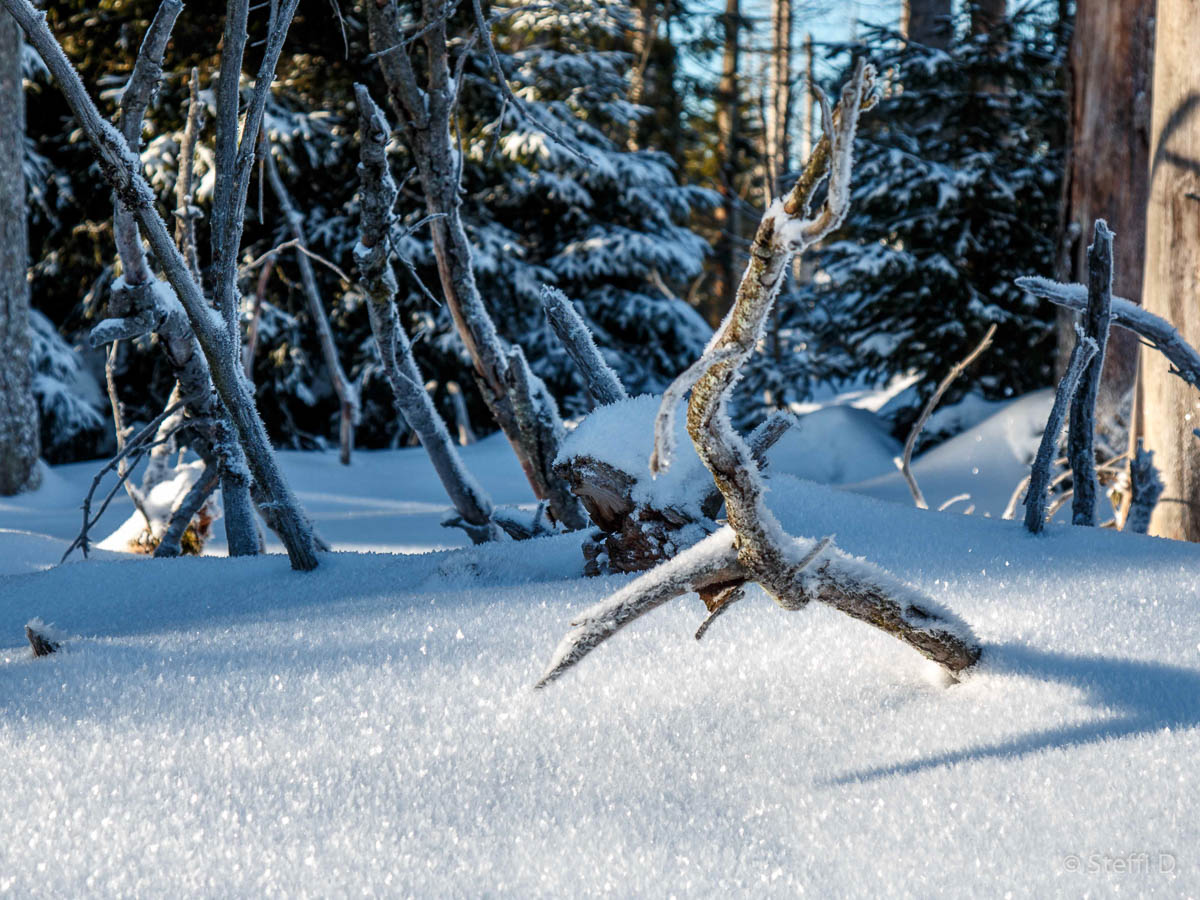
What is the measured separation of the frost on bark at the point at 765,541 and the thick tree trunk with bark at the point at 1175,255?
2.14m

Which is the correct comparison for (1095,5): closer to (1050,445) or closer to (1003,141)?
(1003,141)

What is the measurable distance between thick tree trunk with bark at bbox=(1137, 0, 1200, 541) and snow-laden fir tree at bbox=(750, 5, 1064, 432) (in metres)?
4.49

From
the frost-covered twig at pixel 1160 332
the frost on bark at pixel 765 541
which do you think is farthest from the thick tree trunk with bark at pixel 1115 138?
the frost on bark at pixel 765 541

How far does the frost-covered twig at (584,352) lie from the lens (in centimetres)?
193

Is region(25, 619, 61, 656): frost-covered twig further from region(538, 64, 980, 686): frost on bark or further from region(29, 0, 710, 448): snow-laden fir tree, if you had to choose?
region(29, 0, 710, 448): snow-laden fir tree

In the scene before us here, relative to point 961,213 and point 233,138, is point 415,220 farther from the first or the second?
point 233,138

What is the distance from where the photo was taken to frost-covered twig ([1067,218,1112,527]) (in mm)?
1717

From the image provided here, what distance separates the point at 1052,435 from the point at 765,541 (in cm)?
106

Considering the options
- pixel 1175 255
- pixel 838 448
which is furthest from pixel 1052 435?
pixel 838 448

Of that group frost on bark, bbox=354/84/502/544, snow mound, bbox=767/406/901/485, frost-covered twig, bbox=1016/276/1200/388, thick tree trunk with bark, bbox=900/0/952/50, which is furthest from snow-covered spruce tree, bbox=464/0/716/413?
frost-covered twig, bbox=1016/276/1200/388

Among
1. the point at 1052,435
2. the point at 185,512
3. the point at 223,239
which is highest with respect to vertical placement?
the point at 223,239

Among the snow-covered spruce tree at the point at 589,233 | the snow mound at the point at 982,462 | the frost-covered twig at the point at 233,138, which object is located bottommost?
the snow mound at the point at 982,462

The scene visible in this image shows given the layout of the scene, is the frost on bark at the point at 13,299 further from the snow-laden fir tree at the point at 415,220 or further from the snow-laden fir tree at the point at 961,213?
the snow-laden fir tree at the point at 961,213

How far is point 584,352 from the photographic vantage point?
1.94 m
